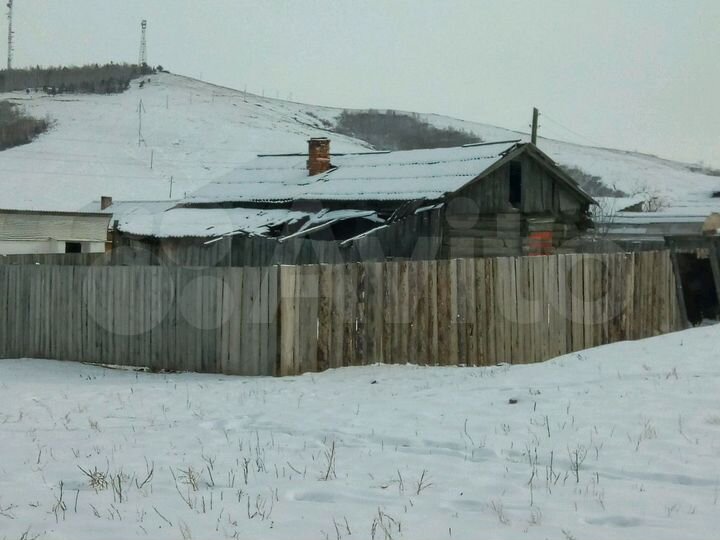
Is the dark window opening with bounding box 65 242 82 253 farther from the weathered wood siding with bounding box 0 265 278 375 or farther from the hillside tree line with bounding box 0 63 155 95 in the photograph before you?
the hillside tree line with bounding box 0 63 155 95

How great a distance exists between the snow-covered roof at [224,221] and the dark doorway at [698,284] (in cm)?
788

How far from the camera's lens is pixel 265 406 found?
9.34 m

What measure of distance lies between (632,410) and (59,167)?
73.6 m

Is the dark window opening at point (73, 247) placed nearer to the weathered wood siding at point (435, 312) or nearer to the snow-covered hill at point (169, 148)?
the snow-covered hill at point (169, 148)

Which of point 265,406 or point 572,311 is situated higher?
point 572,311

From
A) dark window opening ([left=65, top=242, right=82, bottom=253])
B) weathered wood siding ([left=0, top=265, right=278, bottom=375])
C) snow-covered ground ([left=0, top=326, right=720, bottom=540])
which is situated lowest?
snow-covered ground ([left=0, top=326, right=720, bottom=540])

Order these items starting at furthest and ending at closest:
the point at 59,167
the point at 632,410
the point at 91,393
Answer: the point at 59,167, the point at 91,393, the point at 632,410

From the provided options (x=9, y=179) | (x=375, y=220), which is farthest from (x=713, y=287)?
(x=9, y=179)

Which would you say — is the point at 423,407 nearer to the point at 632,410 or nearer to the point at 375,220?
the point at 632,410

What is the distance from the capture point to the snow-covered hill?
69875mm

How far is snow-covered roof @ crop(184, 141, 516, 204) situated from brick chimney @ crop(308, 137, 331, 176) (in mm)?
313

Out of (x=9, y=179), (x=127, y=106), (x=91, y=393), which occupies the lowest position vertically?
(x=91, y=393)

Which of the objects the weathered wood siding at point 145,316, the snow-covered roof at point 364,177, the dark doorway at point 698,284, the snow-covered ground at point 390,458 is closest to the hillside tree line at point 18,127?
the snow-covered roof at point 364,177

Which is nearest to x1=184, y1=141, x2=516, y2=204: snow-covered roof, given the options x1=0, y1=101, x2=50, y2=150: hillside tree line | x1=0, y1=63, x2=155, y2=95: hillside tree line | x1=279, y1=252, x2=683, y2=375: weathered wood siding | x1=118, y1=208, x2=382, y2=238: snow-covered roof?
x1=118, y1=208, x2=382, y2=238: snow-covered roof
